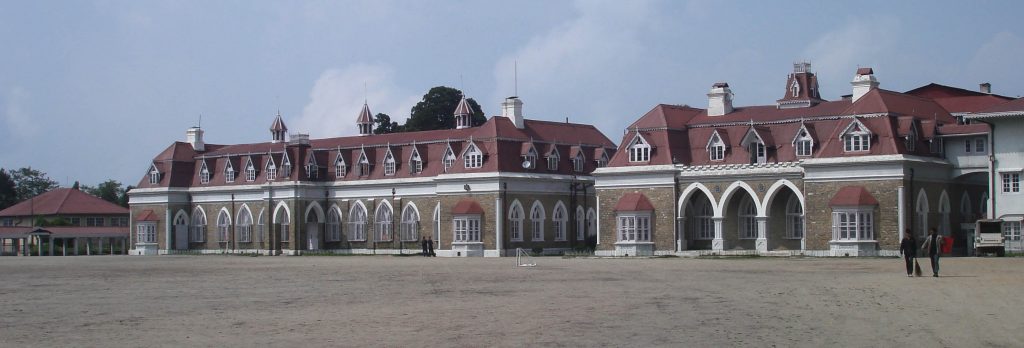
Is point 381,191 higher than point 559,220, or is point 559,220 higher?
point 381,191

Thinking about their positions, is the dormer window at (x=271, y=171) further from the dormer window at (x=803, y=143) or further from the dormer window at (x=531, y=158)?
the dormer window at (x=803, y=143)

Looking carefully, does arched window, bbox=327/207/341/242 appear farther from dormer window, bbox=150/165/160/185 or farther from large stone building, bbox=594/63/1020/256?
large stone building, bbox=594/63/1020/256

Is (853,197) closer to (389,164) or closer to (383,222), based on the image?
(389,164)

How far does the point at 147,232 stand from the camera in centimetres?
8694

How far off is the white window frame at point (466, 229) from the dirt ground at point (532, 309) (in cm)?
2774

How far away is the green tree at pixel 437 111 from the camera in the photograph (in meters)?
113

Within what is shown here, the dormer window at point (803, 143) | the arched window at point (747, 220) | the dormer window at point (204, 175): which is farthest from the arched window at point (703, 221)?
the dormer window at point (204, 175)

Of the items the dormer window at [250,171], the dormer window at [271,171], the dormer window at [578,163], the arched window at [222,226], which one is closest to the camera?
the dormer window at [578,163]

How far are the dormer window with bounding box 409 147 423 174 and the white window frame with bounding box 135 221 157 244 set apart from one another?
22166 mm

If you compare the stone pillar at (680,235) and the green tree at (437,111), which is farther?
the green tree at (437,111)

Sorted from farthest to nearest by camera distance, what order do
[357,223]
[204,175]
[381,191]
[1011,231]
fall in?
[204,175]
[357,223]
[381,191]
[1011,231]

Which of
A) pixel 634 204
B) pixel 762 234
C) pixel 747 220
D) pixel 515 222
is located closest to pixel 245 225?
pixel 515 222

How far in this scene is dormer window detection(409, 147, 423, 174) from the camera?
74000mm

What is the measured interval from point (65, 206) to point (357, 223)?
32.7 meters
